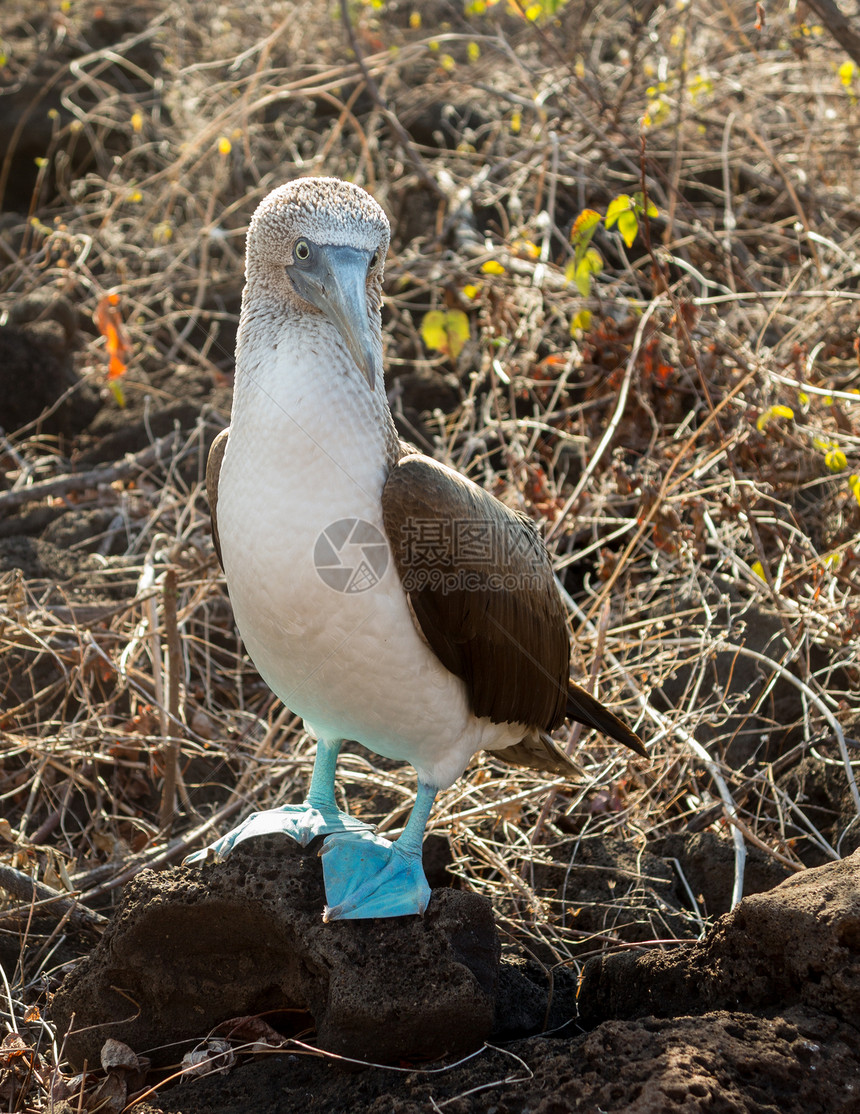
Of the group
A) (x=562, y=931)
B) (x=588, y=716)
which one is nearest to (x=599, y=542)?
(x=588, y=716)

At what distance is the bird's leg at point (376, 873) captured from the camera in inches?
88.2

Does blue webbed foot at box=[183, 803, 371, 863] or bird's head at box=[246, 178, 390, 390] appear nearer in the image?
bird's head at box=[246, 178, 390, 390]

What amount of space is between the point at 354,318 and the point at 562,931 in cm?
181

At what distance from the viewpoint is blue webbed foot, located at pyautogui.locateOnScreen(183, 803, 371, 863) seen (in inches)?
95.5

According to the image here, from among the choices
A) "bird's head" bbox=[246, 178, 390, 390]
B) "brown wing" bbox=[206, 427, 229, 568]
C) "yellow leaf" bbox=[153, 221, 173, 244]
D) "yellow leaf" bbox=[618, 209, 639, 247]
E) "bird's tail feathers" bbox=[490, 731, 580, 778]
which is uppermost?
"bird's head" bbox=[246, 178, 390, 390]

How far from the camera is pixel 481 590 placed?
2.35m

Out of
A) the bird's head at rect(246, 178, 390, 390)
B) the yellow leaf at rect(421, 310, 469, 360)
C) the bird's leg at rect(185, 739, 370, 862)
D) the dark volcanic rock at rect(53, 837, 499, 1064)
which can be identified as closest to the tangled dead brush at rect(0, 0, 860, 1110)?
the yellow leaf at rect(421, 310, 469, 360)

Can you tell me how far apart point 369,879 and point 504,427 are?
2780 millimetres

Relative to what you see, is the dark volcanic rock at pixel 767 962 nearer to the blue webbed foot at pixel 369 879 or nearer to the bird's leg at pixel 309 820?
the blue webbed foot at pixel 369 879

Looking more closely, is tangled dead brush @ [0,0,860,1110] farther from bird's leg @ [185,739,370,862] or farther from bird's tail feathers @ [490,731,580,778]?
bird's leg @ [185,739,370,862]

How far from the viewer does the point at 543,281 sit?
4926 millimetres

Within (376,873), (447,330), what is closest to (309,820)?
(376,873)

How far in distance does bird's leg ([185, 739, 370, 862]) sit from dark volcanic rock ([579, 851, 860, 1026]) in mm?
765

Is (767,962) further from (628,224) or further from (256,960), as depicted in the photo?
(628,224)
